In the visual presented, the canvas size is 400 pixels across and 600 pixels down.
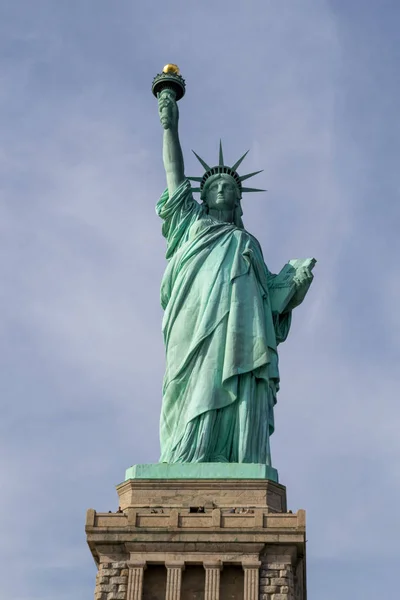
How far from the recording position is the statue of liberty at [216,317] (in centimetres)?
2711

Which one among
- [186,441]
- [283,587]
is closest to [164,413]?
[186,441]

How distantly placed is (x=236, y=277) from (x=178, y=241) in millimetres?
2133

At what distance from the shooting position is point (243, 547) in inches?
960

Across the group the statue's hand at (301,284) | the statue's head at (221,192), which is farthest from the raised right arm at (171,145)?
the statue's hand at (301,284)

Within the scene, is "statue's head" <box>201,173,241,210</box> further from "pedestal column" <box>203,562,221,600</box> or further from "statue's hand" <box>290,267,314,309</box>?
"pedestal column" <box>203,562,221,600</box>

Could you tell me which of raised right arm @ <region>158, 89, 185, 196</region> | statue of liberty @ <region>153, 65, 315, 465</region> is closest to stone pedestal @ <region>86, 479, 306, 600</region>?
statue of liberty @ <region>153, 65, 315, 465</region>

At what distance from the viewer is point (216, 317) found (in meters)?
28.2

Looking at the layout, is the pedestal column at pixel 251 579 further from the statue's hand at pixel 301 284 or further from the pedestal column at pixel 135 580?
the statue's hand at pixel 301 284

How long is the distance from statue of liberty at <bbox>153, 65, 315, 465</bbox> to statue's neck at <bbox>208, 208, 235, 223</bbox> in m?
0.02

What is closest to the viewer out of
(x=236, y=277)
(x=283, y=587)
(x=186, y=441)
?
(x=283, y=587)

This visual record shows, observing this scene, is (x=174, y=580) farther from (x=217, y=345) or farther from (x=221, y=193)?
(x=221, y=193)

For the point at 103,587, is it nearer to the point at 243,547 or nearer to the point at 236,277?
the point at 243,547

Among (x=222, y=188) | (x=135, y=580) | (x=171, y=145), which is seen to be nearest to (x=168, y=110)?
(x=171, y=145)

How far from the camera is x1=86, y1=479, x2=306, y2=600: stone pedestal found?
2419 cm
